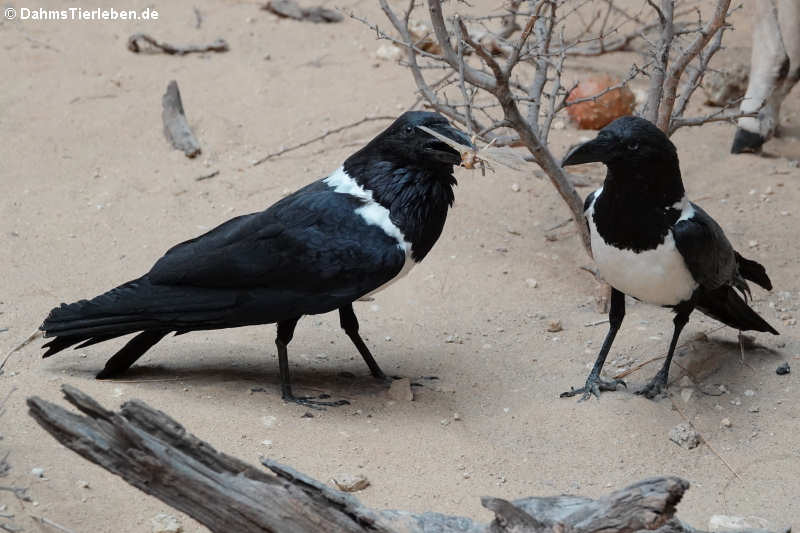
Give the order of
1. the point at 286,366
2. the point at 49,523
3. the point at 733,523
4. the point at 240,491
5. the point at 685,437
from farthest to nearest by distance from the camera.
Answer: the point at 286,366 → the point at 685,437 → the point at 733,523 → the point at 49,523 → the point at 240,491

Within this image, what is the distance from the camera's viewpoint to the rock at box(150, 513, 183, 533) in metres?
2.76

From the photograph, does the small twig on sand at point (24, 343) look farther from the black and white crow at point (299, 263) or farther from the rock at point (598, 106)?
the rock at point (598, 106)

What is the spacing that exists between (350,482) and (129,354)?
122 centimetres

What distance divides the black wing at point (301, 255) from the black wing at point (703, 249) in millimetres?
1072

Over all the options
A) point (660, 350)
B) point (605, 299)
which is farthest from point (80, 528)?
point (605, 299)

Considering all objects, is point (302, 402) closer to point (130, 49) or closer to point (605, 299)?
point (605, 299)

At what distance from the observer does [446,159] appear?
377 centimetres

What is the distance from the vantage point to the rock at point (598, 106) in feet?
20.6

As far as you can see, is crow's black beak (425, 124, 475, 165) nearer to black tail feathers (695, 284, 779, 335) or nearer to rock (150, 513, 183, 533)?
black tail feathers (695, 284, 779, 335)

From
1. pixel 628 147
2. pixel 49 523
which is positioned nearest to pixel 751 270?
pixel 628 147

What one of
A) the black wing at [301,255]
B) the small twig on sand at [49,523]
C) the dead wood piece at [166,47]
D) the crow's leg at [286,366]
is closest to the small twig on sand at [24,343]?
the black wing at [301,255]

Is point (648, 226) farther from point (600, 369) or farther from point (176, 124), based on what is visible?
point (176, 124)

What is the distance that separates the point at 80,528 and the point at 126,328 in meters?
1.18

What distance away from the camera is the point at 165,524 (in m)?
2.78
